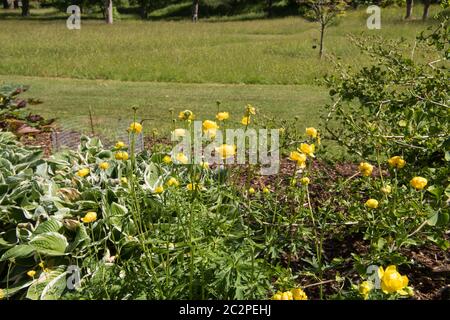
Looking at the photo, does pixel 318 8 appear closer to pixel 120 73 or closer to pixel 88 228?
pixel 120 73

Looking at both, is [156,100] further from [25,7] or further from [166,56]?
[25,7]

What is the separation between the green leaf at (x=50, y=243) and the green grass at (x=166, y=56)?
Answer: 6415 mm

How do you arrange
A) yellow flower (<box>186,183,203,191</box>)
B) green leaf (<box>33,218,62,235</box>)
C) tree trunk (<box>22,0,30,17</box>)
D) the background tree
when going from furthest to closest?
tree trunk (<box>22,0,30,17</box>)
the background tree
green leaf (<box>33,218,62,235</box>)
yellow flower (<box>186,183,203,191</box>)

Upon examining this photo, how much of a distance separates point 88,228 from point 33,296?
44 centimetres

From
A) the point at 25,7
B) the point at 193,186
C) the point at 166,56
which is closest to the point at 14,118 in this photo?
the point at 193,186

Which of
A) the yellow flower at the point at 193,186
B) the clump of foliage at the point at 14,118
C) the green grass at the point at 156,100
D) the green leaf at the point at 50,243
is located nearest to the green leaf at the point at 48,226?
the green leaf at the point at 50,243

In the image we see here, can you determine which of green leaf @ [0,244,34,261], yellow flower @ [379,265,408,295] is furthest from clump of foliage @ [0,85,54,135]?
yellow flower @ [379,265,408,295]

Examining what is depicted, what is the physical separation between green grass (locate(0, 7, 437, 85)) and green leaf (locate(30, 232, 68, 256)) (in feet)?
21.0

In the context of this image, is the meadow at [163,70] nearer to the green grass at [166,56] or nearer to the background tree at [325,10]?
the green grass at [166,56]

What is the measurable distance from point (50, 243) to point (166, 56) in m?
12.2

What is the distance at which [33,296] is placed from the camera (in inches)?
94.1

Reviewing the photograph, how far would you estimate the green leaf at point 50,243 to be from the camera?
2.48m

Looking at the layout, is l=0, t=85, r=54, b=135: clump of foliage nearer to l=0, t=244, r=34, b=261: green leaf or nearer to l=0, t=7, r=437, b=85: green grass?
l=0, t=244, r=34, b=261: green leaf

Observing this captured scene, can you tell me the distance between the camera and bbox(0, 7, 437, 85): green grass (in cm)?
1189
